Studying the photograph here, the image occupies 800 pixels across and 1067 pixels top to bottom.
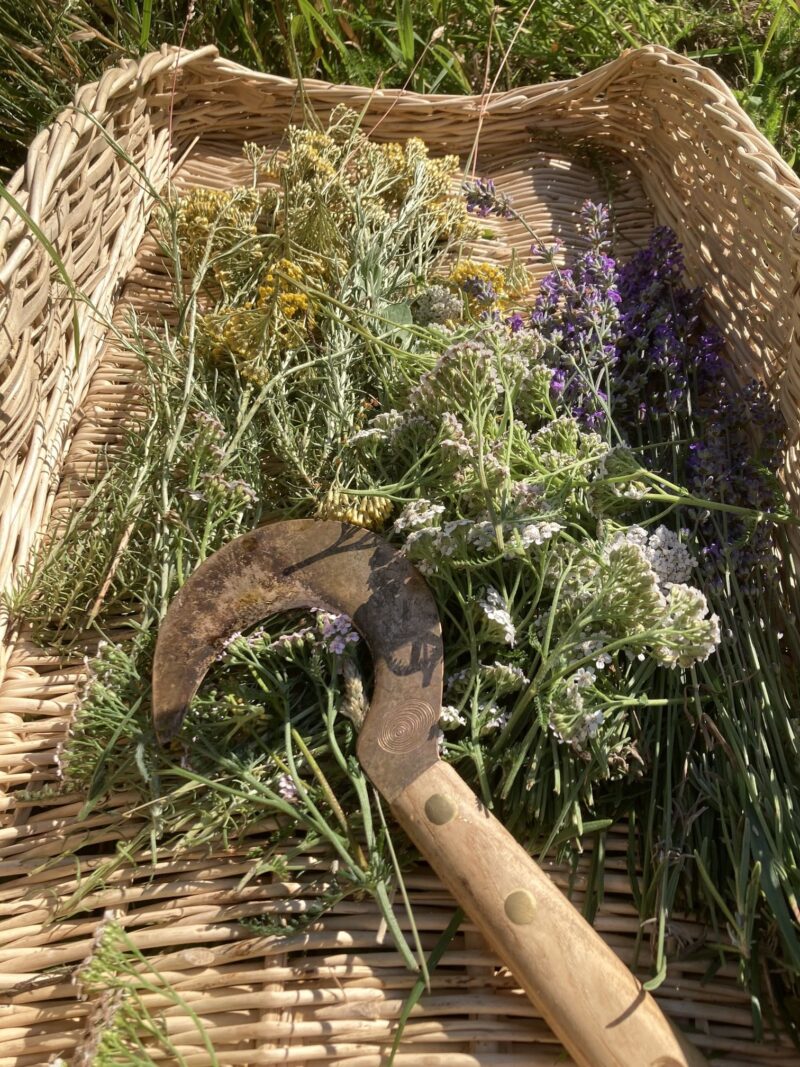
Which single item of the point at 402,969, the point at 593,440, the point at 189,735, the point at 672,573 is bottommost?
the point at 402,969

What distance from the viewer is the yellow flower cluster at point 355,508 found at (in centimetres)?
126

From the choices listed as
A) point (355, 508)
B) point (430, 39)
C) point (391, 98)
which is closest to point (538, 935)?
point (355, 508)

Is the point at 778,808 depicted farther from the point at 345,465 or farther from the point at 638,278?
the point at 638,278

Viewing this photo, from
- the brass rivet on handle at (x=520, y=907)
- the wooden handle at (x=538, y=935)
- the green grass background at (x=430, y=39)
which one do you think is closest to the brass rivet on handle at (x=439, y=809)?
the wooden handle at (x=538, y=935)

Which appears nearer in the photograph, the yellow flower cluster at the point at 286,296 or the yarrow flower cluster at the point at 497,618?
the yarrow flower cluster at the point at 497,618

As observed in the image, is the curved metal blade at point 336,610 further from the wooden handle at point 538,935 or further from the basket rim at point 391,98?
the basket rim at point 391,98

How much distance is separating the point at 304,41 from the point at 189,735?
6.36 feet

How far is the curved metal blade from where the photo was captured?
1.15 meters

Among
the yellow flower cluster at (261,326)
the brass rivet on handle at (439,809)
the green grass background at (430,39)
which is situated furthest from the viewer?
the green grass background at (430,39)

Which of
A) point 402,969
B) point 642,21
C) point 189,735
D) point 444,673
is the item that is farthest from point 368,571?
point 642,21

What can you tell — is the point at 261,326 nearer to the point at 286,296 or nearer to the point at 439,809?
the point at 286,296

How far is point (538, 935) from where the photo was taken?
1017 mm

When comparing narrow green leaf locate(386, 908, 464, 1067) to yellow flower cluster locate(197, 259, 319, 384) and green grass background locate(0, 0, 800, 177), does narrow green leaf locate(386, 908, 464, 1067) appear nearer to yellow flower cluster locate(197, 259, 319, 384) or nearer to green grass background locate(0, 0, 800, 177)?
yellow flower cluster locate(197, 259, 319, 384)

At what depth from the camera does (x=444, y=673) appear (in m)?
1.26
